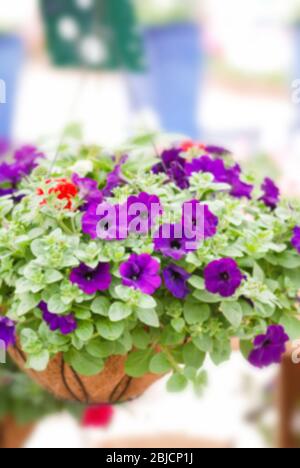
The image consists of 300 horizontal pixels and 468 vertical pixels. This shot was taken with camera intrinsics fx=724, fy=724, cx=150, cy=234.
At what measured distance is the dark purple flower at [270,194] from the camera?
3.19ft

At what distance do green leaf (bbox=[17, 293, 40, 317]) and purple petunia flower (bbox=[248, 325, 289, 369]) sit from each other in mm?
262

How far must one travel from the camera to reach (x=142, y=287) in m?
0.78

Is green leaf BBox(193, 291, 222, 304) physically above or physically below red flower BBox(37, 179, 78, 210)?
below

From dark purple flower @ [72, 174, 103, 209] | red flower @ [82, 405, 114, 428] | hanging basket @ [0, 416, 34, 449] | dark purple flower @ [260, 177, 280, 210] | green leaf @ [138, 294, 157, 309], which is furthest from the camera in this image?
hanging basket @ [0, 416, 34, 449]

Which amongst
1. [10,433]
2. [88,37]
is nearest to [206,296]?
[88,37]

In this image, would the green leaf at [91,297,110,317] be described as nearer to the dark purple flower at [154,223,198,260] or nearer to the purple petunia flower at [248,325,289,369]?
the dark purple flower at [154,223,198,260]

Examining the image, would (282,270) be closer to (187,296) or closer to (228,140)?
(187,296)

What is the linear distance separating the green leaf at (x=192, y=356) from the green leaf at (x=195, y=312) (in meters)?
0.04

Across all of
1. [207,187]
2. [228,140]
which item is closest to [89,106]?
[228,140]

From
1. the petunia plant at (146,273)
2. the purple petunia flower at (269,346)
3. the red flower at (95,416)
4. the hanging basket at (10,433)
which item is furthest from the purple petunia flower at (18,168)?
the hanging basket at (10,433)

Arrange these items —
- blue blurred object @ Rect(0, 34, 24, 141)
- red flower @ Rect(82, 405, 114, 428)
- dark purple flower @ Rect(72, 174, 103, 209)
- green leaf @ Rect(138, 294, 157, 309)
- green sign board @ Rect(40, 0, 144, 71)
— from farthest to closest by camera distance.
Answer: blue blurred object @ Rect(0, 34, 24, 141), red flower @ Rect(82, 405, 114, 428), green sign board @ Rect(40, 0, 144, 71), dark purple flower @ Rect(72, 174, 103, 209), green leaf @ Rect(138, 294, 157, 309)

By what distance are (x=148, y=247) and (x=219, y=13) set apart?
2734mm

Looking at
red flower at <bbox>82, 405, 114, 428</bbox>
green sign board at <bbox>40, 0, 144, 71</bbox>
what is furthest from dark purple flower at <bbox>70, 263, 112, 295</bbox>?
red flower at <bbox>82, 405, 114, 428</bbox>

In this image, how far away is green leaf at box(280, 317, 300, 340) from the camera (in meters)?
0.88
